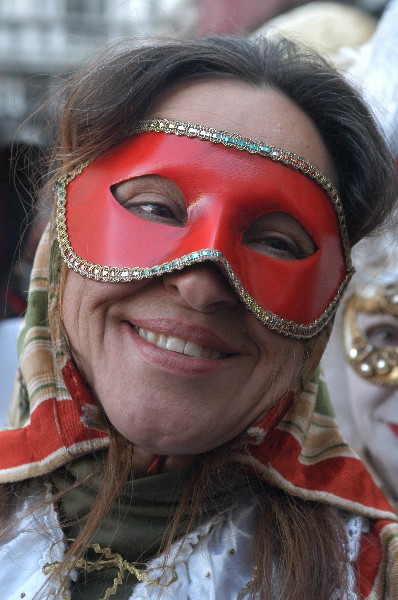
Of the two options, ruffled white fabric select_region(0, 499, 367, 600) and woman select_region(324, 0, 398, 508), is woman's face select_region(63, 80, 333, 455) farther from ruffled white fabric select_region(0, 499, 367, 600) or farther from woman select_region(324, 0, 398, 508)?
woman select_region(324, 0, 398, 508)

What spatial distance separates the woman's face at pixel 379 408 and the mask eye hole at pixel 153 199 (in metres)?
1.17

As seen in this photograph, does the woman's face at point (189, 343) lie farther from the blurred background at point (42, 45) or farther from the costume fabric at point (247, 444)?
the blurred background at point (42, 45)

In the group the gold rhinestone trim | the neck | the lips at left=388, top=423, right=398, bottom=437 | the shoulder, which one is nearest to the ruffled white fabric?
the shoulder

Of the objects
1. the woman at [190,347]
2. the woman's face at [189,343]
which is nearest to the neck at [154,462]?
the woman at [190,347]

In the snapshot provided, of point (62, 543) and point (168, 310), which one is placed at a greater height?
point (168, 310)

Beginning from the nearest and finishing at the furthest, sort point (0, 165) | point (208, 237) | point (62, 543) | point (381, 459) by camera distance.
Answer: point (208, 237) < point (62, 543) < point (381, 459) < point (0, 165)

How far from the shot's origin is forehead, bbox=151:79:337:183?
1.52 meters

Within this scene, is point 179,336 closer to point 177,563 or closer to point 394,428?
point 177,563

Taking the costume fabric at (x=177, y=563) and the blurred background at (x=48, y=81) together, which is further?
the blurred background at (x=48, y=81)

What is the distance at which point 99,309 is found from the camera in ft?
4.86

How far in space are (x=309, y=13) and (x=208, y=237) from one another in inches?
103

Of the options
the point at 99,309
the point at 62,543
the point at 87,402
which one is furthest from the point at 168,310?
the point at 62,543

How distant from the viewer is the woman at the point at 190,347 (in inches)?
56.7

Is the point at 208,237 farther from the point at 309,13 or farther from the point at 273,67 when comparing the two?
the point at 309,13
